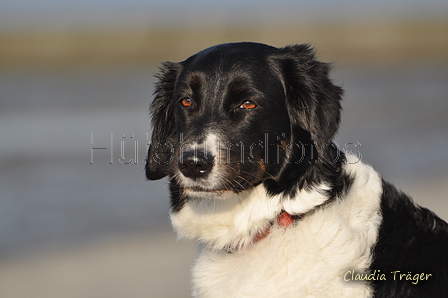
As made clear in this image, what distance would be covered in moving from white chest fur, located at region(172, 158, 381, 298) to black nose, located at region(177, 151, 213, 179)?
44 centimetres

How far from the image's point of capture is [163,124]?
434cm

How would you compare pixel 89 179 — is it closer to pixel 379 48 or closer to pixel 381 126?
pixel 381 126

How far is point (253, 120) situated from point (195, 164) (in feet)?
2.09

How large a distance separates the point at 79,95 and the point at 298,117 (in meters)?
13.8

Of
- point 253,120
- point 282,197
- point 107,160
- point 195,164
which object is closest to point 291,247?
point 282,197

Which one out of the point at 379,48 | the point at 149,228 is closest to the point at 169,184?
the point at 149,228

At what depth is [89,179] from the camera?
9.06 m

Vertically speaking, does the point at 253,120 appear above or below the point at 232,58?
below

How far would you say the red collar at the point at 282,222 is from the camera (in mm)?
3480

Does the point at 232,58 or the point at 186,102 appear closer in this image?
the point at 232,58

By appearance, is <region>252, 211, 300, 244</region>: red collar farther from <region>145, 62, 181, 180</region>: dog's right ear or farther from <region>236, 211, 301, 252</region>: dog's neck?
<region>145, 62, 181, 180</region>: dog's right ear

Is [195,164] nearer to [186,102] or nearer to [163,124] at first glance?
[186,102]

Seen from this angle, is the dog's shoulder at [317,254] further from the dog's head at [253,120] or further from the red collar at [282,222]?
the dog's head at [253,120]

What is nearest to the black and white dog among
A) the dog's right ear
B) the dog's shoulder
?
the dog's shoulder
